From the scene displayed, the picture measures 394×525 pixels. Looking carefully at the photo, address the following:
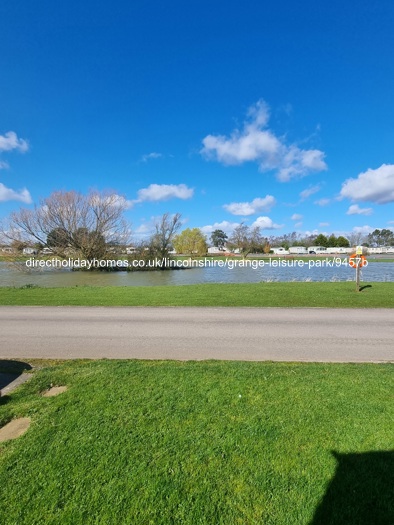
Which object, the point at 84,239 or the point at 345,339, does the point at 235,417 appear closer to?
the point at 345,339

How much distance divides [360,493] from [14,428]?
330 cm

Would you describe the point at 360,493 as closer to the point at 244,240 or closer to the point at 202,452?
the point at 202,452

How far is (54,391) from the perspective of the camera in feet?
12.7

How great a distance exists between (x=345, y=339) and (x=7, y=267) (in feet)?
126

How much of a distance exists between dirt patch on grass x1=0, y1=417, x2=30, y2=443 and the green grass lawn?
0.11m

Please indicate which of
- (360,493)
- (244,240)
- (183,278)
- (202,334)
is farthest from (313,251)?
(360,493)

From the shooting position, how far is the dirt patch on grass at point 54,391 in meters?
3.77

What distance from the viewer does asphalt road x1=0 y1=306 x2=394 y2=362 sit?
5.68m

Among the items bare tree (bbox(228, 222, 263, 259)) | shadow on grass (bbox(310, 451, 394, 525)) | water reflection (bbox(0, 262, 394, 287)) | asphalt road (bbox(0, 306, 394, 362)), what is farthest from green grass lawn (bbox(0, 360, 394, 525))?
bare tree (bbox(228, 222, 263, 259))

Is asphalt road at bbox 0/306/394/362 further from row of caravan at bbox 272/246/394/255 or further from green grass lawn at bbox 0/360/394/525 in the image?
row of caravan at bbox 272/246/394/255

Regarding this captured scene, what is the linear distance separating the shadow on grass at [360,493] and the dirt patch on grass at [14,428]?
283cm

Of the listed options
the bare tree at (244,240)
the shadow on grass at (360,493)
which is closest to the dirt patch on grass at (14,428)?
the shadow on grass at (360,493)

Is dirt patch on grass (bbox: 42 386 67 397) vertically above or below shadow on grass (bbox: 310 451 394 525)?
below

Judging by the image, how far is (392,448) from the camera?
255cm
